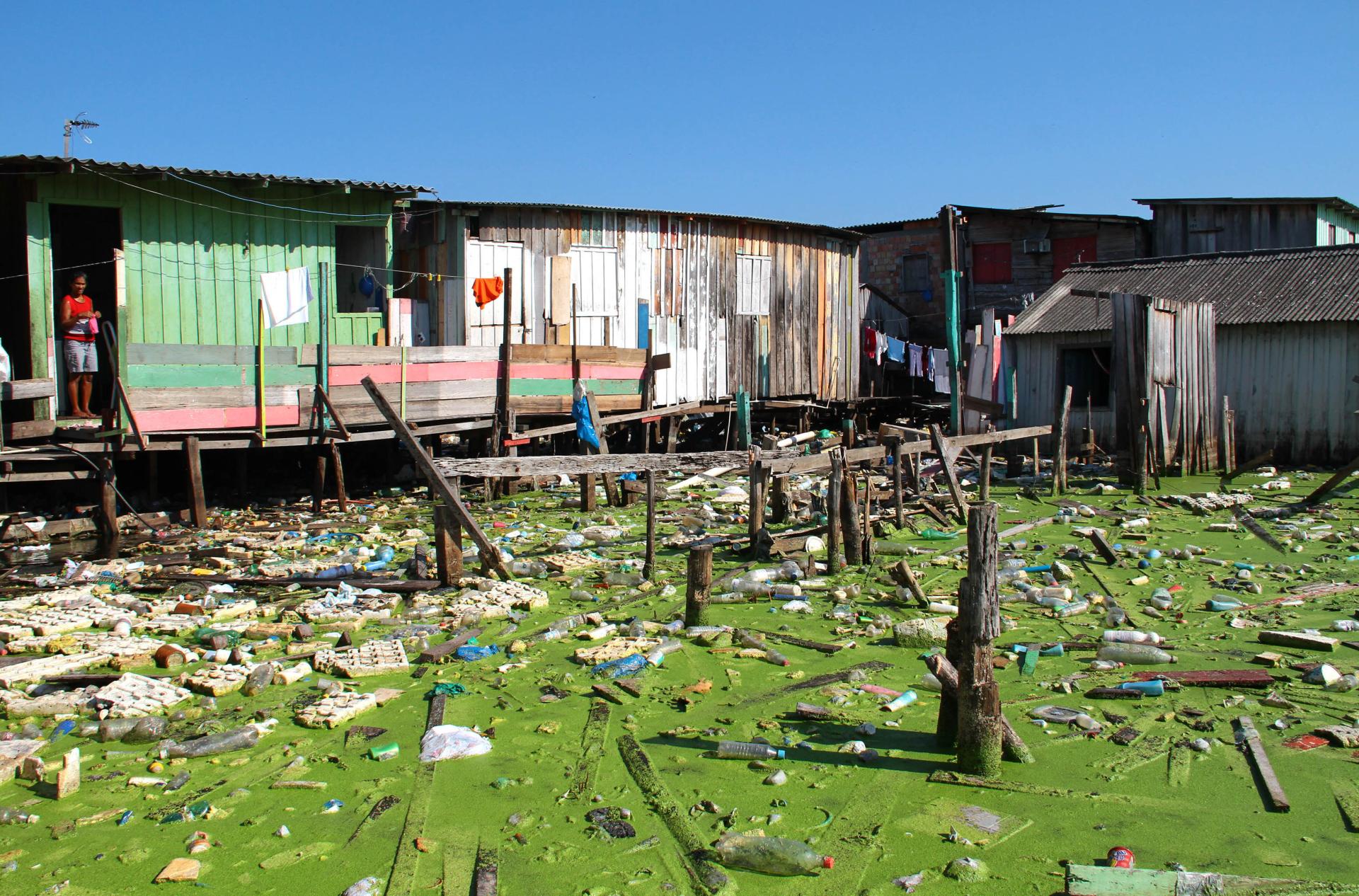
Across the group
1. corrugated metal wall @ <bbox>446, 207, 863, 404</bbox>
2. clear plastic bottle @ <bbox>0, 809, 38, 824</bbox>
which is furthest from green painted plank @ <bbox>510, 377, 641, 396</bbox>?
clear plastic bottle @ <bbox>0, 809, 38, 824</bbox>

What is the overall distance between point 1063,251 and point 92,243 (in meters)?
22.7

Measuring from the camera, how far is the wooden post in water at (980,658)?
525 cm

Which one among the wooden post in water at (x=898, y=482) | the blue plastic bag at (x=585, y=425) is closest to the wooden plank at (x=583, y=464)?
the wooden post in water at (x=898, y=482)

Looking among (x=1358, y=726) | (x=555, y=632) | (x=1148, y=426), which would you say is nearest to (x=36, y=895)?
(x=555, y=632)

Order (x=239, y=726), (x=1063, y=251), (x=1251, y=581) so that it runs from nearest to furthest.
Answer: (x=239, y=726) < (x=1251, y=581) < (x=1063, y=251)

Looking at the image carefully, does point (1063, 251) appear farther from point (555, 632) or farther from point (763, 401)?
point (555, 632)

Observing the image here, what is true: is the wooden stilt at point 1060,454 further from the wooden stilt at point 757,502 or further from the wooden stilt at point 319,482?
the wooden stilt at point 319,482

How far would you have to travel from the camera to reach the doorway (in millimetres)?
14227

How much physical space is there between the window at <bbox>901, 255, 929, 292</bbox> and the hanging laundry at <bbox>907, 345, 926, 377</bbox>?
3483 mm

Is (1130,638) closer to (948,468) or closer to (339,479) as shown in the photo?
(948,468)

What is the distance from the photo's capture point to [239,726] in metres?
6.16

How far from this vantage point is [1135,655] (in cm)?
736

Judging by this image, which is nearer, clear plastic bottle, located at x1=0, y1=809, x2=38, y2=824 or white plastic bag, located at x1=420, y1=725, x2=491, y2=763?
clear plastic bottle, located at x1=0, y1=809, x2=38, y2=824

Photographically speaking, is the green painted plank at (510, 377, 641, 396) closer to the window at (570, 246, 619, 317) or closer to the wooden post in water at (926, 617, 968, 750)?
the window at (570, 246, 619, 317)
